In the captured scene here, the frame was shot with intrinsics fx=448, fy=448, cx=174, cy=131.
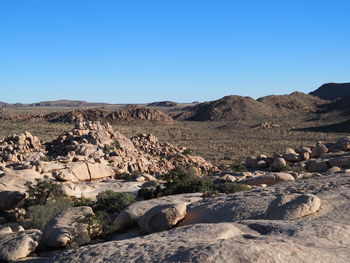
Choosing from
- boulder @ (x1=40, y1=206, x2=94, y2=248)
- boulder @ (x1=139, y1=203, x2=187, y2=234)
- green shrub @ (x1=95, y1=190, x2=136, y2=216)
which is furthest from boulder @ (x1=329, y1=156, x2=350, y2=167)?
boulder @ (x1=40, y1=206, x2=94, y2=248)

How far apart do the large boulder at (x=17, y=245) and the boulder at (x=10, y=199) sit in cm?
580

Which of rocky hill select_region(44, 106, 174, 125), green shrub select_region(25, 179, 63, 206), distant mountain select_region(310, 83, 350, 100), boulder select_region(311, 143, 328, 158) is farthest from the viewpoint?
distant mountain select_region(310, 83, 350, 100)

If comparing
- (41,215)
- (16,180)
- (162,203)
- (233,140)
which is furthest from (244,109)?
(41,215)

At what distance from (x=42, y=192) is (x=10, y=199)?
1194 mm

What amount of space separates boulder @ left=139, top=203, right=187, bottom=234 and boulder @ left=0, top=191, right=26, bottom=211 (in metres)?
6.97

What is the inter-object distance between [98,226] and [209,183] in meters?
6.72

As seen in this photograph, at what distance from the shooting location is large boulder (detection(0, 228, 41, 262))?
937 cm

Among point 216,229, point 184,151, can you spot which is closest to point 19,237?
point 216,229

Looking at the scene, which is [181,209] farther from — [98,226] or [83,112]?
[83,112]

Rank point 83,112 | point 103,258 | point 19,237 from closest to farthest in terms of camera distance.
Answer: point 103,258 < point 19,237 < point 83,112

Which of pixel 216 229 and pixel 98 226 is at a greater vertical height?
pixel 216 229

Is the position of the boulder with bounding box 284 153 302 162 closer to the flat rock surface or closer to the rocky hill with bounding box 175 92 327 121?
the flat rock surface

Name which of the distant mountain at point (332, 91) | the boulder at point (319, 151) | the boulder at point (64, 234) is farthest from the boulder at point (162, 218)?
the distant mountain at point (332, 91)

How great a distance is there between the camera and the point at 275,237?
7719 millimetres
